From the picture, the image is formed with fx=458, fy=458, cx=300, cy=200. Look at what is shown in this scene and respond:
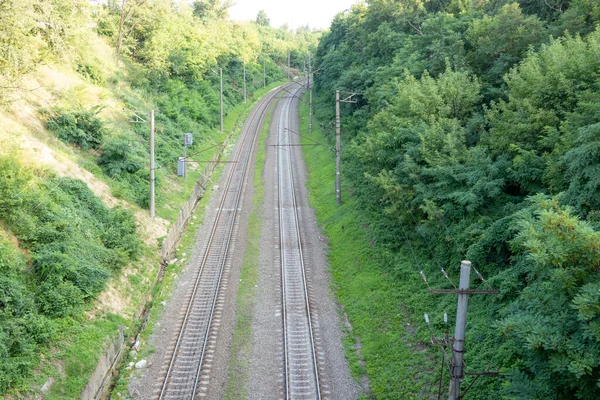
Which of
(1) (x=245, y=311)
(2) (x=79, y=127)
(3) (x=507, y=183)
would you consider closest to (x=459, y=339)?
(3) (x=507, y=183)

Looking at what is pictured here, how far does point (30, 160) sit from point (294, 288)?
13.6m

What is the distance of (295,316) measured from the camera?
776 inches

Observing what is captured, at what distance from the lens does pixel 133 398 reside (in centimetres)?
1512

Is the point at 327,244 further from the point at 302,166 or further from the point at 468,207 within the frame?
the point at 302,166

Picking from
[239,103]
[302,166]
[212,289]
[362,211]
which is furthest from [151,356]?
[239,103]

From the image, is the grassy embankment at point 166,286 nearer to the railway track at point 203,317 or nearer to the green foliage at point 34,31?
the railway track at point 203,317

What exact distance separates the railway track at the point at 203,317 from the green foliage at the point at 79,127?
9078mm

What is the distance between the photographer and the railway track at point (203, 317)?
15.7 metres

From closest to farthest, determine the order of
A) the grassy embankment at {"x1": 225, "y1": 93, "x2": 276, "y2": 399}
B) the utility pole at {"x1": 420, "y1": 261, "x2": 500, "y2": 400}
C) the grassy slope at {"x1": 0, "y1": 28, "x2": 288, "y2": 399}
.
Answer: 1. the utility pole at {"x1": 420, "y1": 261, "x2": 500, "y2": 400}
2. the grassy slope at {"x1": 0, "y1": 28, "x2": 288, "y2": 399}
3. the grassy embankment at {"x1": 225, "y1": 93, "x2": 276, "y2": 399}

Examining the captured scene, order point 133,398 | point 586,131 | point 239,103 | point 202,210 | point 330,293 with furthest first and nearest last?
point 239,103, point 202,210, point 330,293, point 133,398, point 586,131

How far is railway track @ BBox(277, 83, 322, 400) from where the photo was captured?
15758 mm

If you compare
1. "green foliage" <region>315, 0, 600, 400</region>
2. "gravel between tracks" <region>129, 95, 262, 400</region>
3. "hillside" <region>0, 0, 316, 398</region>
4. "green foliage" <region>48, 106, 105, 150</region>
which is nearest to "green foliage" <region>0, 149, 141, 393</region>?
"hillside" <region>0, 0, 316, 398</region>

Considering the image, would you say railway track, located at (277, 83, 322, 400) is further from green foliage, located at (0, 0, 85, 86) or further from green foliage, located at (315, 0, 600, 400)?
green foliage, located at (0, 0, 85, 86)

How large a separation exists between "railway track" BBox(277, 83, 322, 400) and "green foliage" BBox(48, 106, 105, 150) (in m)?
12.9
